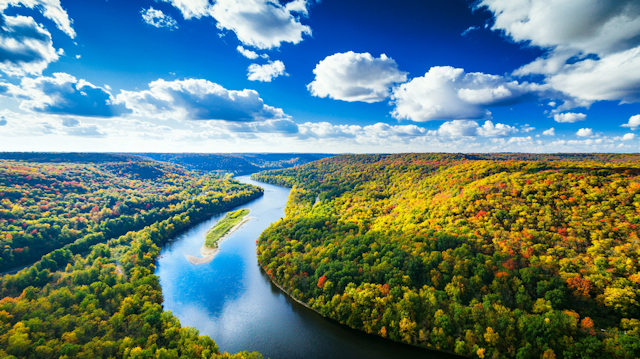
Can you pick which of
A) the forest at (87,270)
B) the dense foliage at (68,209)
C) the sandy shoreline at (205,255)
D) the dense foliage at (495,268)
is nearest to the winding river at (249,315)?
the sandy shoreline at (205,255)

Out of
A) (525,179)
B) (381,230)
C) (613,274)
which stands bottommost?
(381,230)

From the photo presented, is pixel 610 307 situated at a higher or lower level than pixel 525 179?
lower

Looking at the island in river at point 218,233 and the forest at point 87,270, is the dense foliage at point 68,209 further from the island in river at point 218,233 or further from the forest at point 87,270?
the island in river at point 218,233

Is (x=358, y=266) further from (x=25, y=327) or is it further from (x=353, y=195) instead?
(x=353, y=195)

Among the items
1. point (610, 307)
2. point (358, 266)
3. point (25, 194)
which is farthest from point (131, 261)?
point (610, 307)

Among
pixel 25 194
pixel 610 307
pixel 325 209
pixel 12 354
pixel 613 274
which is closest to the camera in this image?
pixel 12 354

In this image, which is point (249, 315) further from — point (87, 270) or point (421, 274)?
point (87, 270)
